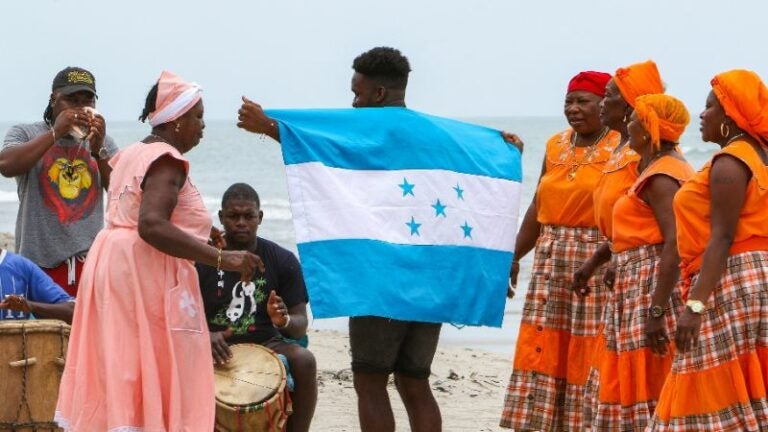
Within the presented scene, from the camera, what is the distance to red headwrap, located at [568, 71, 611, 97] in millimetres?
7500

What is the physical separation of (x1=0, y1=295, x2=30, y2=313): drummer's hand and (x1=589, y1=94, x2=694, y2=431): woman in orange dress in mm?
2841

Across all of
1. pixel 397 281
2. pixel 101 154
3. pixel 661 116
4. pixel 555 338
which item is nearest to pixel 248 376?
pixel 397 281

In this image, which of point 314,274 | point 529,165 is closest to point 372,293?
point 314,274

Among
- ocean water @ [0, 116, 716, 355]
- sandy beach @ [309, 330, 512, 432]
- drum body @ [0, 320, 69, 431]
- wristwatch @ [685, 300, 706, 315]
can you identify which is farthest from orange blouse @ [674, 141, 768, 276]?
sandy beach @ [309, 330, 512, 432]

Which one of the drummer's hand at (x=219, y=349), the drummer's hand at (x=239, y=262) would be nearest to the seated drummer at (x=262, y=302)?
the drummer's hand at (x=219, y=349)

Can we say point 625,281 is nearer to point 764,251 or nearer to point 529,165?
point 764,251

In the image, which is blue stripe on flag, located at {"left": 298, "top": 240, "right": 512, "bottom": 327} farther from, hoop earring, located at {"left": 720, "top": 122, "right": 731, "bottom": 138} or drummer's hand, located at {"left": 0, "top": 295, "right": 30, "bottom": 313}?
hoop earring, located at {"left": 720, "top": 122, "right": 731, "bottom": 138}

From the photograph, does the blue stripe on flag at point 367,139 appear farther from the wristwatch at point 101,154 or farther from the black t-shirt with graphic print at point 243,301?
the wristwatch at point 101,154

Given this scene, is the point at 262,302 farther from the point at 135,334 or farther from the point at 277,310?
the point at 135,334

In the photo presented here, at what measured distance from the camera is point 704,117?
20.4 ft

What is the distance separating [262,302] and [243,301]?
0.11 m

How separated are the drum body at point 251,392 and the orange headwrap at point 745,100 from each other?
2.56 metres

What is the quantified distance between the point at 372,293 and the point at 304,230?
1.47 ft

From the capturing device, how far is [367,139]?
7.14 meters
